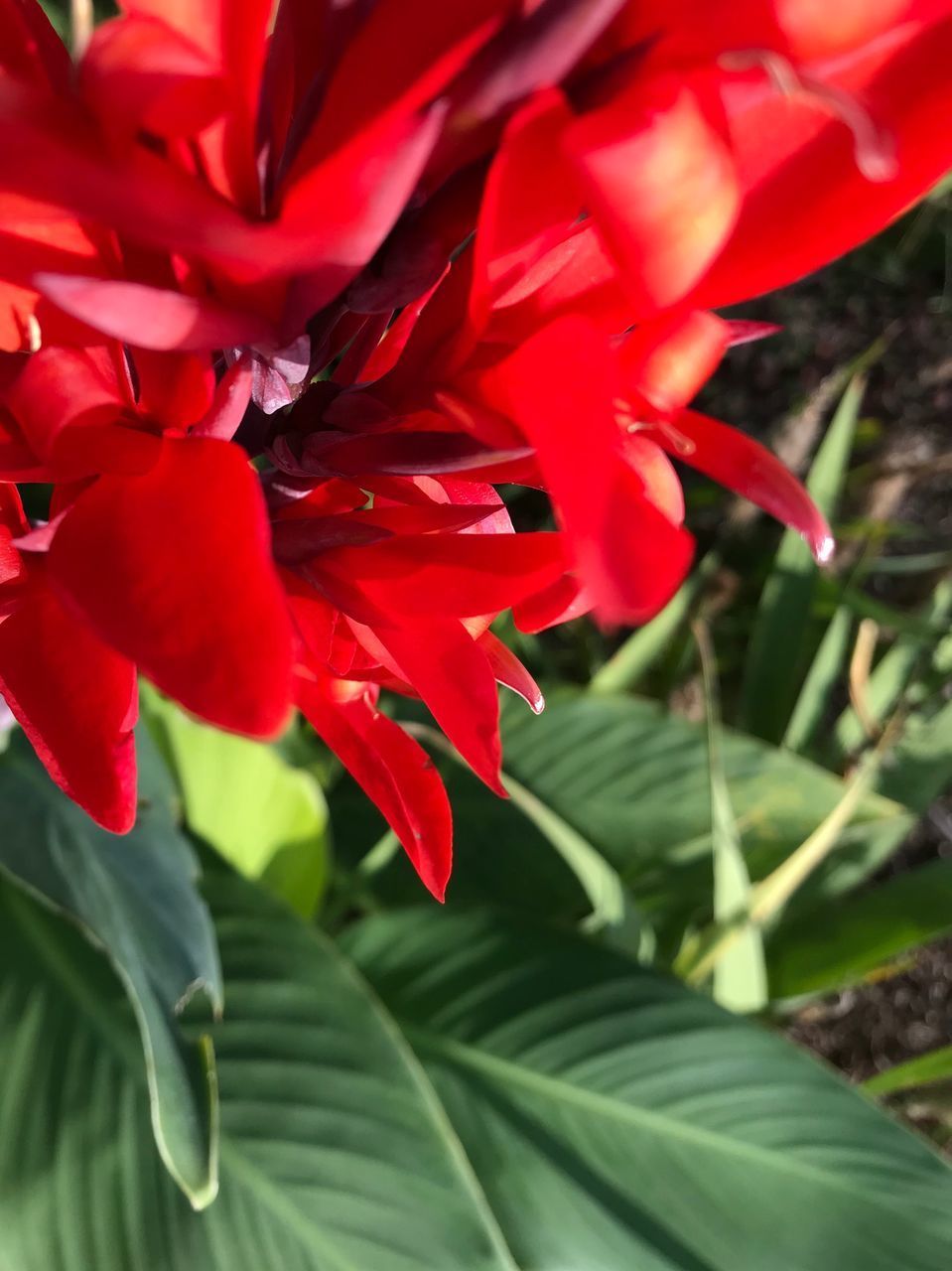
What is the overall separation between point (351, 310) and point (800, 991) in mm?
978

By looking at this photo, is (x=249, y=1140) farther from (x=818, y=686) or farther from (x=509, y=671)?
(x=818, y=686)

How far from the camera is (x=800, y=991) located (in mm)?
1034

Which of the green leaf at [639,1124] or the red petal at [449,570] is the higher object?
the red petal at [449,570]

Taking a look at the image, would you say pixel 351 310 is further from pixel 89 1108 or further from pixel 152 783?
pixel 89 1108

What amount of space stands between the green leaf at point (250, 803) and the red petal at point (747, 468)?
0.64 meters

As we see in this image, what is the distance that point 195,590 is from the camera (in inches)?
7.7

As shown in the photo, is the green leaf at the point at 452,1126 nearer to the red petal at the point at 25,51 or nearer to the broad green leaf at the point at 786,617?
the broad green leaf at the point at 786,617

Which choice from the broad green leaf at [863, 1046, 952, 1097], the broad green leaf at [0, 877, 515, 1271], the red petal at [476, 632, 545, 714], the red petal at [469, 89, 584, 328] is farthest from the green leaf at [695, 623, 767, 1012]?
the red petal at [469, 89, 584, 328]

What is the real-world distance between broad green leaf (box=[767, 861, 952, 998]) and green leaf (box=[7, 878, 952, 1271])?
231mm

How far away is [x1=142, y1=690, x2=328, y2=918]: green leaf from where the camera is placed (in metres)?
0.85

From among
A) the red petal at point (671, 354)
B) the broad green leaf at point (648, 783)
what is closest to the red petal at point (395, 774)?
the red petal at point (671, 354)

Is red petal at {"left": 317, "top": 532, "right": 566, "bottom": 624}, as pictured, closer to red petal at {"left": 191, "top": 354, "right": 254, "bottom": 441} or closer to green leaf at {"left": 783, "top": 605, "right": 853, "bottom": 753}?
red petal at {"left": 191, "top": 354, "right": 254, "bottom": 441}

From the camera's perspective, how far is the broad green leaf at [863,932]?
98cm

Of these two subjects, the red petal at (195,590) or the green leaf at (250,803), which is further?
the green leaf at (250,803)
